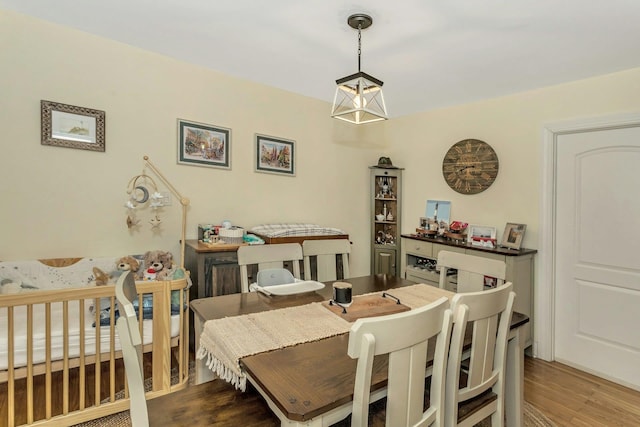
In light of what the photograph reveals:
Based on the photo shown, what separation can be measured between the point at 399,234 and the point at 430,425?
298 centimetres

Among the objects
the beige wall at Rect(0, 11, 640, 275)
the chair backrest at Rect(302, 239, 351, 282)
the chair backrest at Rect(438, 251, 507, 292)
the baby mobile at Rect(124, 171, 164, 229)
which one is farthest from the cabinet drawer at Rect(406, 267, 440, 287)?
the baby mobile at Rect(124, 171, 164, 229)

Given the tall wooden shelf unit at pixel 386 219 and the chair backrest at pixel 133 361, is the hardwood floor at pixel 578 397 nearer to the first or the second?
the tall wooden shelf unit at pixel 386 219

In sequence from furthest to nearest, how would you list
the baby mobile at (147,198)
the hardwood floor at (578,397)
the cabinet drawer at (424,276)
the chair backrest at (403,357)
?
the cabinet drawer at (424,276) < the baby mobile at (147,198) < the hardwood floor at (578,397) < the chair backrest at (403,357)

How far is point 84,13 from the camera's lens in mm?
2133

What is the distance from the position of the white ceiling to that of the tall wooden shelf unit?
4.36 ft

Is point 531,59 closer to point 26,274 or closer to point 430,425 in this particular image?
point 430,425

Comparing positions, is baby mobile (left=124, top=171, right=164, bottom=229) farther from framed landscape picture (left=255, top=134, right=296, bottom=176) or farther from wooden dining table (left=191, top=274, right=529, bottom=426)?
wooden dining table (left=191, top=274, right=529, bottom=426)

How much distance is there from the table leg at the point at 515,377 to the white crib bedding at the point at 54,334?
2.03 m

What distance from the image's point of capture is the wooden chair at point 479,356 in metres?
1.19

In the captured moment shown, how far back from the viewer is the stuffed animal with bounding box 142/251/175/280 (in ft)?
7.97

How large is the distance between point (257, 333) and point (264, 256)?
0.89m

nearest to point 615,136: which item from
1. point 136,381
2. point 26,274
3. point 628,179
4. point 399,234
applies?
point 628,179

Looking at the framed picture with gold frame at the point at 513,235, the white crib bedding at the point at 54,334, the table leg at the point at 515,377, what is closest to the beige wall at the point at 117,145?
the white crib bedding at the point at 54,334

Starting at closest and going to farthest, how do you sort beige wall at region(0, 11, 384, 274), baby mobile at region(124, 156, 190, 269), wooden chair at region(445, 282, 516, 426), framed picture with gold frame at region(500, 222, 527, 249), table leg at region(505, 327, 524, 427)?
wooden chair at region(445, 282, 516, 426) → table leg at region(505, 327, 524, 427) → beige wall at region(0, 11, 384, 274) → baby mobile at region(124, 156, 190, 269) → framed picture with gold frame at region(500, 222, 527, 249)
